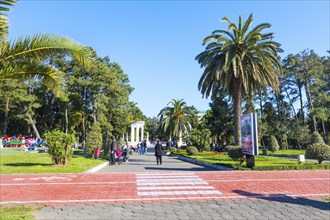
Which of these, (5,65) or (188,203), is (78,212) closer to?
(188,203)

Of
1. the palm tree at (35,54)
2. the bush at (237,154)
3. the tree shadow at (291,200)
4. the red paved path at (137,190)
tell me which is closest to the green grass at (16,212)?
the red paved path at (137,190)

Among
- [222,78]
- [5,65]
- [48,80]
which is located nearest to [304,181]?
[48,80]

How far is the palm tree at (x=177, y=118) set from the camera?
168 feet

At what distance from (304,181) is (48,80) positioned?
9829 millimetres

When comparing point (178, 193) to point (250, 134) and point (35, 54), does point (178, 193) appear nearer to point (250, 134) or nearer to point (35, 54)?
point (35, 54)

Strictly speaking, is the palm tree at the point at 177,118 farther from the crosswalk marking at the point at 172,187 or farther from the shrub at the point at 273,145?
the crosswalk marking at the point at 172,187

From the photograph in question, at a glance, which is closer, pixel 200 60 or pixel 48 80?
pixel 48 80

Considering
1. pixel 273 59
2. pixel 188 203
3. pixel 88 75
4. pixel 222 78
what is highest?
pixel 88 75

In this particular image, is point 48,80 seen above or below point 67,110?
below

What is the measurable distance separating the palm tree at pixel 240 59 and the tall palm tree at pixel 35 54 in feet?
52.7

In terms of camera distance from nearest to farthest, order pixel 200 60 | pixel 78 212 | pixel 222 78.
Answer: pixel 78 212, pixel 222 78, pixel 200 60

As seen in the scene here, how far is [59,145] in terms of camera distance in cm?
1633

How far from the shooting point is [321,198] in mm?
8117

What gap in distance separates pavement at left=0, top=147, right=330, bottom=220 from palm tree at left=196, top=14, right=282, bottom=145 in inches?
481
